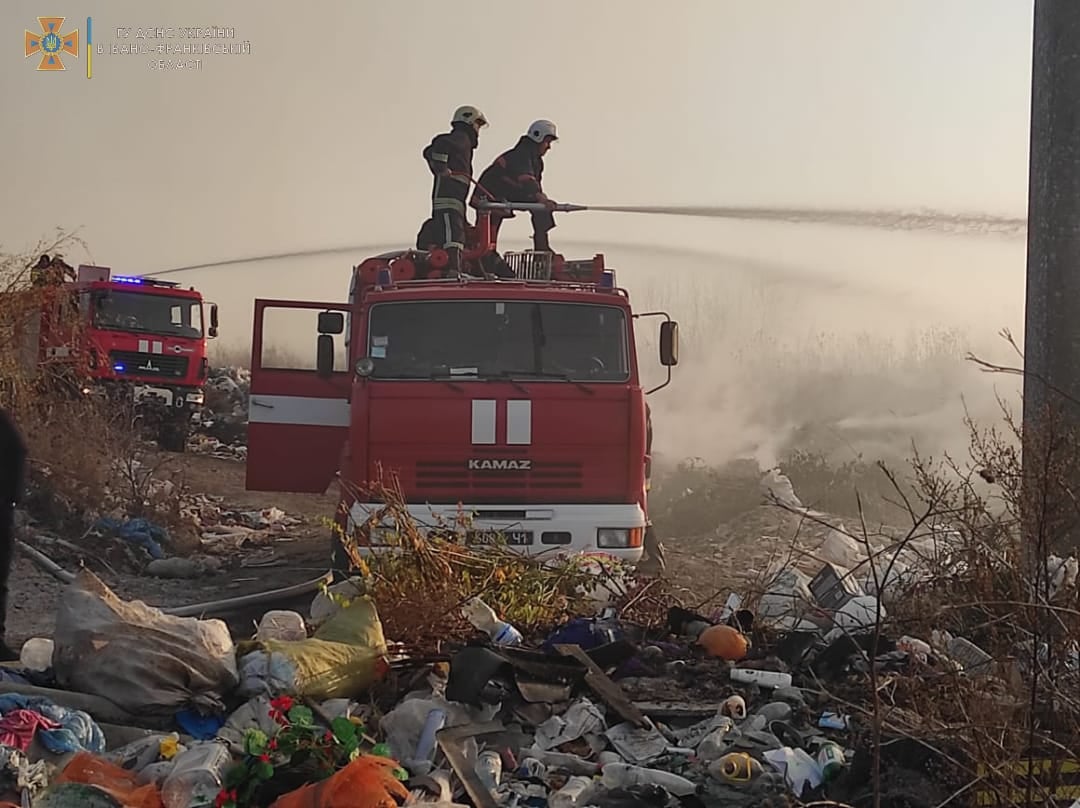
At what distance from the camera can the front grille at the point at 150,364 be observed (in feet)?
50.8

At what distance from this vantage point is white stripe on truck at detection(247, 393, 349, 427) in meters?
7.58

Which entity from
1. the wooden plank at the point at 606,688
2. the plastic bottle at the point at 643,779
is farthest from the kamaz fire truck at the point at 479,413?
the plastic bottle at the point at 643,779

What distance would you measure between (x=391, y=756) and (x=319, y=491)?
3.83 m

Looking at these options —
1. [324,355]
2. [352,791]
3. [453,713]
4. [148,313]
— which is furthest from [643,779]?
[148,313]

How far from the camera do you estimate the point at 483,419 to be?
23.5 ft

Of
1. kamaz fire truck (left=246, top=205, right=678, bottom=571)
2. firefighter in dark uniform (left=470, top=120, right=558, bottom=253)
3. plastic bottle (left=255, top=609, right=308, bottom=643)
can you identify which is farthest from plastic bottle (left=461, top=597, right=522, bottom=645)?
firefighter in dark uniform (left=470, top=120, right=558, bottom=253)

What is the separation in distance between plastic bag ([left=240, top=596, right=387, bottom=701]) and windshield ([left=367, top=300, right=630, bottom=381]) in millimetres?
2764

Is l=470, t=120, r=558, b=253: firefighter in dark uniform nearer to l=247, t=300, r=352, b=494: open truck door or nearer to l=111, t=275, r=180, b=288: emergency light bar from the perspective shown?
l=247, t=300, r=352, b=494: open truck door

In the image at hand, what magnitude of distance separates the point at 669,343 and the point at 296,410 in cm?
263

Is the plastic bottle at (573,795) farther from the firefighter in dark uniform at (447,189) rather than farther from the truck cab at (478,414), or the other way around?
the firefighter in dark uniform at (447,189)

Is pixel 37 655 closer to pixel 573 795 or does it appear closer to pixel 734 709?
pixel 573 795

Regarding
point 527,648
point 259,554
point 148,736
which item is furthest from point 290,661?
point 259,554

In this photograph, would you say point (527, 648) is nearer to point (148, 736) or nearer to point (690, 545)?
point (148, 736)

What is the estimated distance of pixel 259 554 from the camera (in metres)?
11.7
